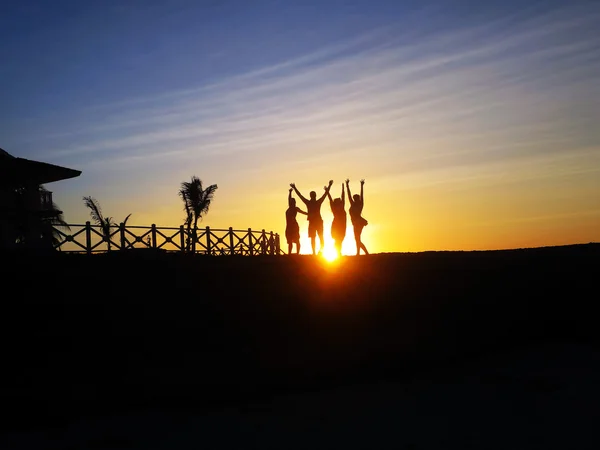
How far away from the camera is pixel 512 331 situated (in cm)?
1138

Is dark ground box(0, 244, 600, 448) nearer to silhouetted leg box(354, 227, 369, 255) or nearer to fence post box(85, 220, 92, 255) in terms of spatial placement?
silhouetted leg box(354, 227, 369, 255)

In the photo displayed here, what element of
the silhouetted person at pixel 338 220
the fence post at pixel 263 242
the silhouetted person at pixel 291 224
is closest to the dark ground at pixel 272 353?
the silhouetted person at pixel 338 220

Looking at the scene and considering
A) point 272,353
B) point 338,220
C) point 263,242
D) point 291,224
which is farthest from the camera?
point 263,242

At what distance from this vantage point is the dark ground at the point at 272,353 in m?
8.21

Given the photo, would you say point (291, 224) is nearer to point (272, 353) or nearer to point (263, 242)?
point (272, 353)

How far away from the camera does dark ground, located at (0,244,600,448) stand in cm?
Result: 821

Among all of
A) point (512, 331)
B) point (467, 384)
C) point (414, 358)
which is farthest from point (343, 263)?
point (512, 331)

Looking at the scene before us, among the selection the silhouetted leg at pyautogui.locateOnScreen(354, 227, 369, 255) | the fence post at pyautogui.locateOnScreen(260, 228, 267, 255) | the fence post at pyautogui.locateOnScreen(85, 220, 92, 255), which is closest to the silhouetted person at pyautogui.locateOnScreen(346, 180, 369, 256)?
the silhouetted leg at pyautogui.locateOnScreen(354, 227, 369, 255)

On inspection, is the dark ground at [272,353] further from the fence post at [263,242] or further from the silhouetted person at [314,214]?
the fence post at [263,242]

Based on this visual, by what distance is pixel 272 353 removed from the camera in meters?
9.45

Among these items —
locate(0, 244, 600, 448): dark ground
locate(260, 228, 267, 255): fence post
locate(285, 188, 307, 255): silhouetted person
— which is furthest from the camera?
locate(260, 228, 267, 255): fence post

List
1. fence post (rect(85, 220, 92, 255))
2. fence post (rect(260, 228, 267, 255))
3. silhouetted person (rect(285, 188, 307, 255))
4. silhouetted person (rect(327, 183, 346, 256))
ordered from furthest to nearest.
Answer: fence post (rect(260, 228, 267, 255)) → fence post (rect(85, 220, 92, 255)) → silhouetted person (rect(285, 188, 307, 255)) → silhouetted person (rect(327, 183, 346, 256))

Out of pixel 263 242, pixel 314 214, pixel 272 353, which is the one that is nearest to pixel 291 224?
pixel 314 214

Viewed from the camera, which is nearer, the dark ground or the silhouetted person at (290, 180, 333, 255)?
the dark ground
